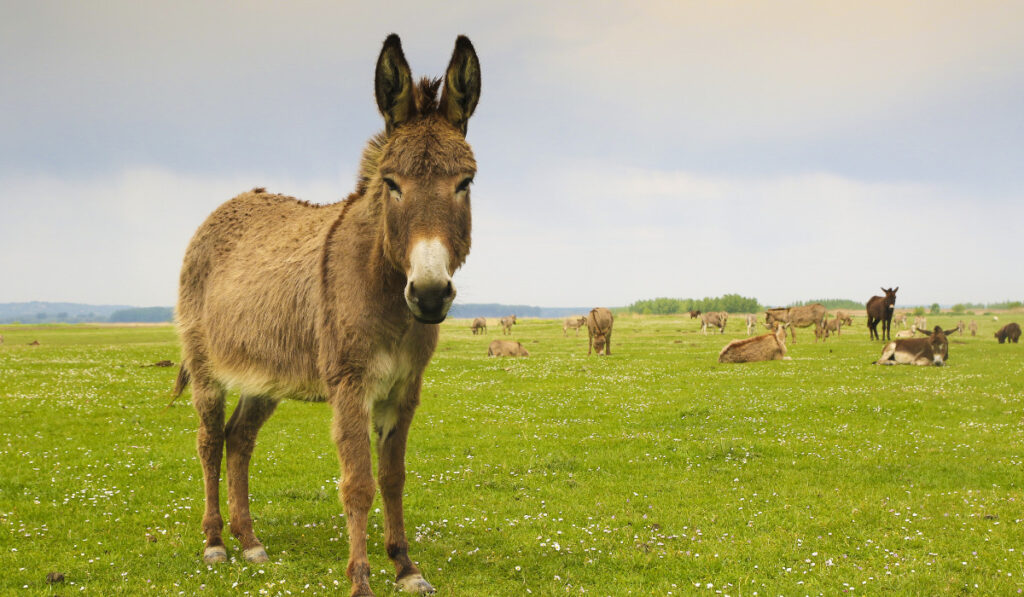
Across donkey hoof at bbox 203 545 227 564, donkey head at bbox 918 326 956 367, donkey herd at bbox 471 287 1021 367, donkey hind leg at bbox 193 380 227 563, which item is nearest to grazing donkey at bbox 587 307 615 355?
donkey herd at bbox 471 287 1021 367

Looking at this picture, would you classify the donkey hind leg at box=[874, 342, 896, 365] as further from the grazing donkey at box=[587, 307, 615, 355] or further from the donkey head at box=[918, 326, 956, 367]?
the grazing donkey at box=[587, 307, 615, 355]

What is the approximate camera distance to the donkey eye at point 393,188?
5.04 metres

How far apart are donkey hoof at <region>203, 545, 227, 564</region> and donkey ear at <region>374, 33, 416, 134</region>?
565 cm

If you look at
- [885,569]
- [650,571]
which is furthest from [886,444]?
[650,571]

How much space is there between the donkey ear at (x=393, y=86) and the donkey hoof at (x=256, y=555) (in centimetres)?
544

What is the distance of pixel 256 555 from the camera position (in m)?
6.98

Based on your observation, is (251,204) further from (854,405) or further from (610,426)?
(854,405)

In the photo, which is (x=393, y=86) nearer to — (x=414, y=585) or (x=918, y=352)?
(x=414, y=585)

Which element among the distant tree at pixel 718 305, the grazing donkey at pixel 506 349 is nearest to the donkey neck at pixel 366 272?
the grazing donkey at pixel 506 349

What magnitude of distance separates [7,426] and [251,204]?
13.3m

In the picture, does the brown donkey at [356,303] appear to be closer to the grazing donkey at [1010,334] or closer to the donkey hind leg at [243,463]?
the donkey hind leg at [243,463]

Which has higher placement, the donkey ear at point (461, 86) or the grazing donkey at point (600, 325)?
the donkey ear at point (461, 86)

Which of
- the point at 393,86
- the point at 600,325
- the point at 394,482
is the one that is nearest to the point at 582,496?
the point at 394,482

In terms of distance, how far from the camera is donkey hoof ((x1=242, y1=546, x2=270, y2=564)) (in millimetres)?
6941
